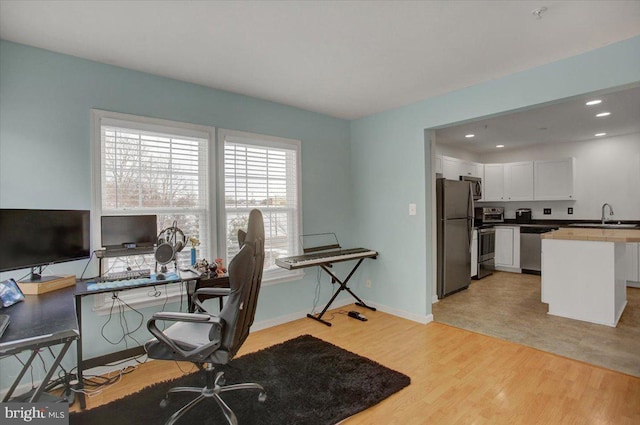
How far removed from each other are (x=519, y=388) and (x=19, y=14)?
4.20 m

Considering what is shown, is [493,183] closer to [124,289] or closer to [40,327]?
[124,289]

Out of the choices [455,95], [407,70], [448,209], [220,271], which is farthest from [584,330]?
[220,271]

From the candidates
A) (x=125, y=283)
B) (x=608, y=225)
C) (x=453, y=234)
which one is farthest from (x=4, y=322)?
(x=608, y=225)

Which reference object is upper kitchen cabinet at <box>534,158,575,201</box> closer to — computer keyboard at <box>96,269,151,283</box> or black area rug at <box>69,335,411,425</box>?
black area rug at <box>69,335,411,425</box>

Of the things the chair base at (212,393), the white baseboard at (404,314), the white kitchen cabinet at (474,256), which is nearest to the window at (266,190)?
the white baseboard at (404,314)

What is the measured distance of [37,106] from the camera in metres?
2.34

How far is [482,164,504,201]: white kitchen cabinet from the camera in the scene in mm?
6477

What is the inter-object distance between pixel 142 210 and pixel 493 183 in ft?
21.1

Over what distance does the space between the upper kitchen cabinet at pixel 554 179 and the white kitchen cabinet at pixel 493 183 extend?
58 centimetres

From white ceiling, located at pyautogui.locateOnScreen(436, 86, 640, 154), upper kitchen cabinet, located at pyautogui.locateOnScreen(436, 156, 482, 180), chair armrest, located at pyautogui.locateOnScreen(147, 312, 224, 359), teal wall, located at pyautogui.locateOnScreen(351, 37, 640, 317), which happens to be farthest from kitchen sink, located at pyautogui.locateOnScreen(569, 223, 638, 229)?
chair armrest, located at pyautogui.locateOnScreen(147, 312, 224, 359)

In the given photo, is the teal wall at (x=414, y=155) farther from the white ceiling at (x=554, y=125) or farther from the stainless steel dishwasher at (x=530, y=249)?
the stainless steel dishwasher at (x=530, y=249)

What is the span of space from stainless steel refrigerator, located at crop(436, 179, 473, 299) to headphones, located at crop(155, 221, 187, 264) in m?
3.45

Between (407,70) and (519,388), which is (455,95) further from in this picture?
(519,388)

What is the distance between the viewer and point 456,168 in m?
5.62
